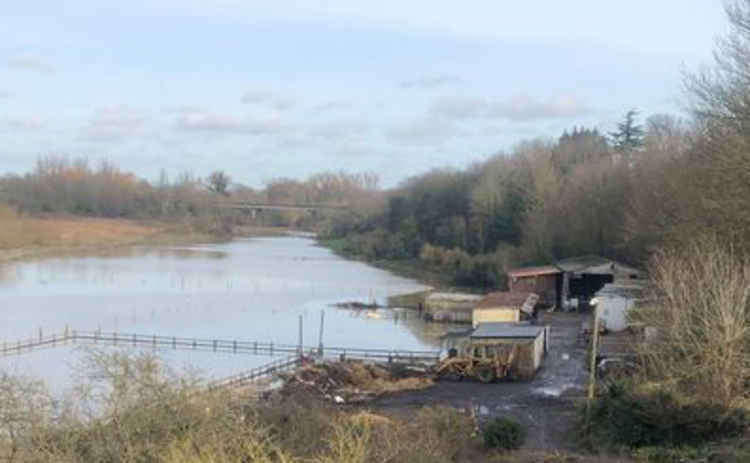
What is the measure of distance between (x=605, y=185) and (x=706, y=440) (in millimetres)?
35719

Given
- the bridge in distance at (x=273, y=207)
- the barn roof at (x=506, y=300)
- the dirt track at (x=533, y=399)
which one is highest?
the bridge in distance at (x=273, y=207)

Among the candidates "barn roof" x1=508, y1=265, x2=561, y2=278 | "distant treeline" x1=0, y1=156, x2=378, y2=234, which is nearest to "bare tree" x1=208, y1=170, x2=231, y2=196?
"distant treeline" x1=0, y1=156, x2=378, y2=234

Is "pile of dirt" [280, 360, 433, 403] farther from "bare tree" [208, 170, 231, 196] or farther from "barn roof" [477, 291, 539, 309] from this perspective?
"bare tree" [208, 170, 231, 196]

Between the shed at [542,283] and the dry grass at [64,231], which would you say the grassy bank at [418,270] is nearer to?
the shed at [542,283]

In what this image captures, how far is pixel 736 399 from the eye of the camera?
712 inches

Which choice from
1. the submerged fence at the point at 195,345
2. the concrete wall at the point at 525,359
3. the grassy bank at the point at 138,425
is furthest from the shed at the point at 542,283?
the grassy bank at the point at 138,425

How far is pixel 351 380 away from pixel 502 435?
1089 centimetres

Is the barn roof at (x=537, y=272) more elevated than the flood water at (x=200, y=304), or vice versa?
the barn roof at (x=537, y=272)

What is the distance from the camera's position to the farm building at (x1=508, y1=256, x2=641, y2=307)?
43.2 metres

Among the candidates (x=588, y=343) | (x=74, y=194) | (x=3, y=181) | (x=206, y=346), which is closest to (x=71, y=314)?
(x=206, y=346)

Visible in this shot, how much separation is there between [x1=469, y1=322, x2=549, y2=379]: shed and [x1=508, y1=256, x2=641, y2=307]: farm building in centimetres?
1254

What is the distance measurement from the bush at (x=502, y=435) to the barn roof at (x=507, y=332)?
11.4 m

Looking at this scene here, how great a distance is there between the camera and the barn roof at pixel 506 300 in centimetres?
3855

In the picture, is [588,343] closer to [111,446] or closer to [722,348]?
[722,348]
